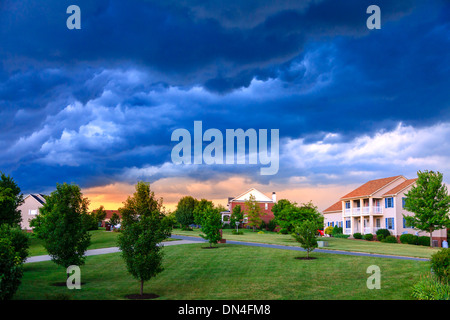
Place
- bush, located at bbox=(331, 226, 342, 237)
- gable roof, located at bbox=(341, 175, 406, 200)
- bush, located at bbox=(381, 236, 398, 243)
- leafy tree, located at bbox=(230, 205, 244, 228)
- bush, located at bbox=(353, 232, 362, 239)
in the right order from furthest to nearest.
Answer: leafy tree, located at bbox=(230, 205, 244, 228)
bush, located at bbox=(331, 226, 342, 237)
gable roof, located at bbox=(341, 175, 406, 200)
bush, located at bbox=(353, 232, 362, 239)
bush, located at bbox=(381, 236, 398, 243)

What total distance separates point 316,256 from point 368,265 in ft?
16.4

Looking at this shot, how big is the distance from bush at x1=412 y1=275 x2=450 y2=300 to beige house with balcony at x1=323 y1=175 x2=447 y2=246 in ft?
118

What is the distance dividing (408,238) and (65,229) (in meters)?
41.7

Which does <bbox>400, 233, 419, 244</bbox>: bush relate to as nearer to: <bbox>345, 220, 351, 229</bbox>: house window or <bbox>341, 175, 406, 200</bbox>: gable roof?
<bbox>341, 175, 406, 200</bbox>: gable roof

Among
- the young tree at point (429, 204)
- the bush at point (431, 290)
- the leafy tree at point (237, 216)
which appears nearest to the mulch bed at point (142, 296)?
the bush at point (431, 290)

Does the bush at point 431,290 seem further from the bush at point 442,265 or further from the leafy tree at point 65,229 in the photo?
the leafy tree at point 65,229

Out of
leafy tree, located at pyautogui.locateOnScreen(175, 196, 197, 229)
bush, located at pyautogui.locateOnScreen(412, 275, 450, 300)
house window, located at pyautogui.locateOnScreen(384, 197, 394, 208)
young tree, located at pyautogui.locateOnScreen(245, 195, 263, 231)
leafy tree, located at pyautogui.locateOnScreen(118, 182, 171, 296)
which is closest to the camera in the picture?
bush, located at pyautogui.locateOnScreen(412, 275, 450, 300)

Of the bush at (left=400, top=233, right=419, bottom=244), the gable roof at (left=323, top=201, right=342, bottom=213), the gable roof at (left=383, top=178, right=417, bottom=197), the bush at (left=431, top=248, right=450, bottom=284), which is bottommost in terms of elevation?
the bush at (left=400, top=233, right=419, bottom=244)

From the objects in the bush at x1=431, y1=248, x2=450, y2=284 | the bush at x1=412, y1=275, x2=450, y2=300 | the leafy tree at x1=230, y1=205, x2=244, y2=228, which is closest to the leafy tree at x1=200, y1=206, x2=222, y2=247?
the bush at x1=431, y1=248, x2=450, y2=284

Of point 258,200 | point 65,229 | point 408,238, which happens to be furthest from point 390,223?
point 258,200

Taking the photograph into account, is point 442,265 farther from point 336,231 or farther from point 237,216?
point 237,216

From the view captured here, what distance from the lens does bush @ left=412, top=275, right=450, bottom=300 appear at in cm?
1578
